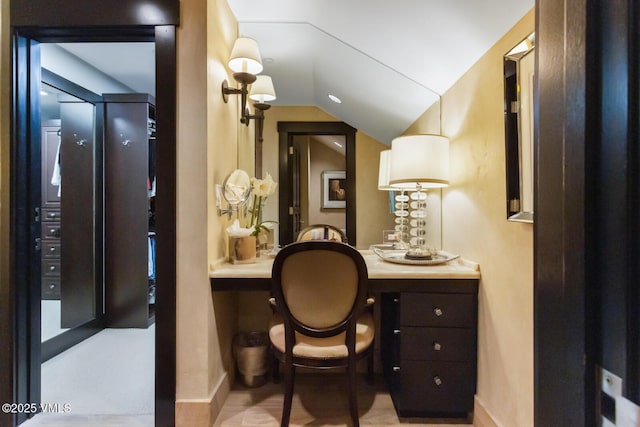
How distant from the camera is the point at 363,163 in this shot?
3.50 meters

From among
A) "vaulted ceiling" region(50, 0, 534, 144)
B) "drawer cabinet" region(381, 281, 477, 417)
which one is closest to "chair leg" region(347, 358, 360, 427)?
"drawer cabinet" region(381, 281, 477, 417)

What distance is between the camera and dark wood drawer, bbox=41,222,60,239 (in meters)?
2.83

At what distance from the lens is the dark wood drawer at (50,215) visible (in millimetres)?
2857

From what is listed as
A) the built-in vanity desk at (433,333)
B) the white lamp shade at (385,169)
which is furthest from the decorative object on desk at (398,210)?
the built-in vanity desk at (433,333)

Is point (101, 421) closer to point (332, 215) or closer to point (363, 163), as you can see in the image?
point (332, 215)

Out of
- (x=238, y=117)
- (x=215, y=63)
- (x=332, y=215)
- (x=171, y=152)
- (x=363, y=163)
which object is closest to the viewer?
(x=171, y=152)

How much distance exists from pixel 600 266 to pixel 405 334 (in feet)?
4.44

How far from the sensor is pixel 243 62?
6.00ft

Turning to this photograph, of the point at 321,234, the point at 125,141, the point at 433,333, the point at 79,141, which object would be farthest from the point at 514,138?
the point at 79,141

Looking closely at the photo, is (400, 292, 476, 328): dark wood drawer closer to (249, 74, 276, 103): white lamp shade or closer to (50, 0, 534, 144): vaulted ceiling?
(50, 0, 534, 144): vaulted ceiling

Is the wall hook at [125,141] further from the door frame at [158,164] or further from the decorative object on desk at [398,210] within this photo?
the decorative object on desk at [398,210]

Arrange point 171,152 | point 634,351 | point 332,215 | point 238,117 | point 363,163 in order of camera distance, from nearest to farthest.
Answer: point 634,351, point 171,152, point 238,117, point 363,163, point 332,215

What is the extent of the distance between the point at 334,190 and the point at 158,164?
248 cm

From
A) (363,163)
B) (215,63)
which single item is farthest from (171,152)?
(363,163)
